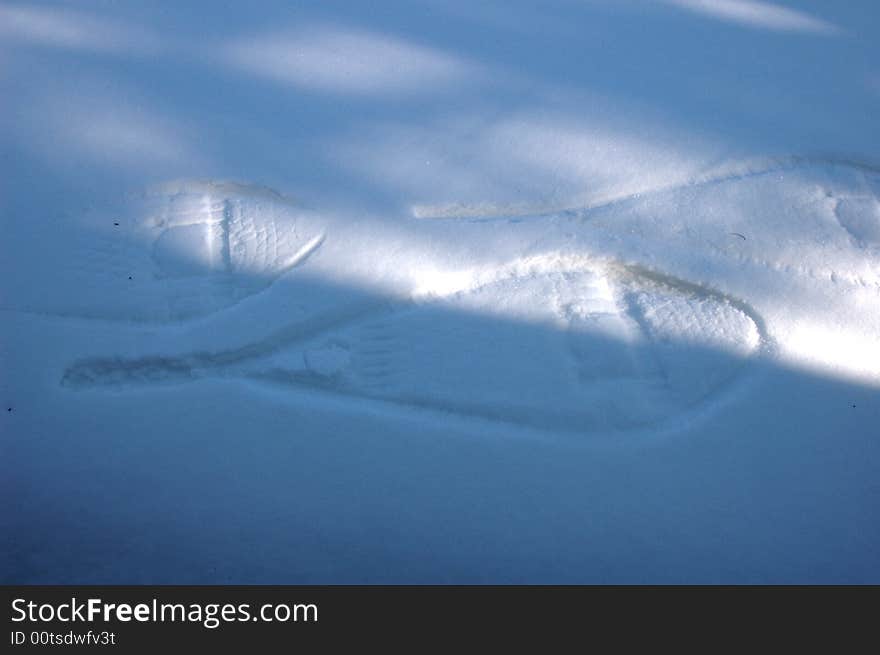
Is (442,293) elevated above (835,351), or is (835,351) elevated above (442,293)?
(442,293)

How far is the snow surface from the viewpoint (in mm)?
1122

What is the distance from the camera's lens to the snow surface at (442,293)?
1.12m

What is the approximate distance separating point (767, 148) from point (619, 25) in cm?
49

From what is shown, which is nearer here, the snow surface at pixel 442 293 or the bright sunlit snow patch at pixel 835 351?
the snow surface at pixel 442 293

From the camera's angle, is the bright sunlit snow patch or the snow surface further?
the bright sunlit snow patch

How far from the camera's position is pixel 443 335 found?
129 centimetres

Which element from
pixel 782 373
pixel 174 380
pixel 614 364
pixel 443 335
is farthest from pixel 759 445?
pixel 174 380

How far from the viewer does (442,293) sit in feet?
4.40
